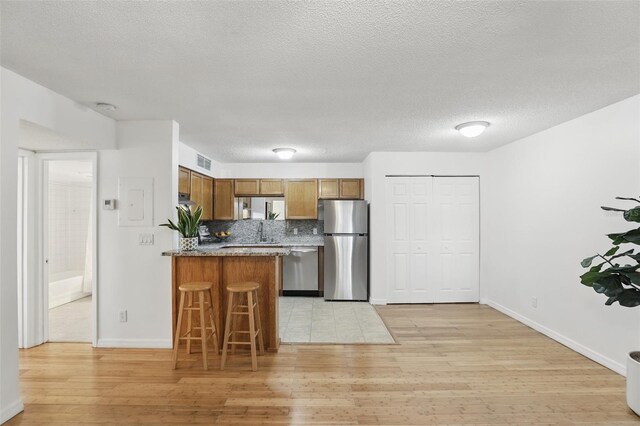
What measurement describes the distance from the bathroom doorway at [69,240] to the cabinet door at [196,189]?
5.03 feet

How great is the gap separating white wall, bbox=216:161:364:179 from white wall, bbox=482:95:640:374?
2.42 meters

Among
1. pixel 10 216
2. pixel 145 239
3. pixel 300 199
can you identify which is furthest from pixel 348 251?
pixel 10 216

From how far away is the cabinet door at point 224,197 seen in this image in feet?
19.5

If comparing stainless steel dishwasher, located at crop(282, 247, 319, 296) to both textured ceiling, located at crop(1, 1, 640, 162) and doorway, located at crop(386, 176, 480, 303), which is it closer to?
doorway, located at crop(386, 176, 480, 303)

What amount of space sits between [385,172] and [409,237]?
1.09 meters

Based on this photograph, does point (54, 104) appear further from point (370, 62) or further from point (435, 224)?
point (435, 224)

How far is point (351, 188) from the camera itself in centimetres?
592

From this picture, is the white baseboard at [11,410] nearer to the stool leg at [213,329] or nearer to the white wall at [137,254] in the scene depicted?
the white wall at [137,254]

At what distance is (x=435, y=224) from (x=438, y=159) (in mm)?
1025

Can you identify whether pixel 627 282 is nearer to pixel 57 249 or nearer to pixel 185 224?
pixel 185 224

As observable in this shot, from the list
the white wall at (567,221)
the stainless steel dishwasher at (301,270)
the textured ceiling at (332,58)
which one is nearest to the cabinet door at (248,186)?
the stainless steel dishwasher at (301,270)

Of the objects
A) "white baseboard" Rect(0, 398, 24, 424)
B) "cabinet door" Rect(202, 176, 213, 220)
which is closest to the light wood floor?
"white baseboard" Rect(0, 398, 24, 424)

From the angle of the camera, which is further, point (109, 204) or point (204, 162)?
point (204, 162)

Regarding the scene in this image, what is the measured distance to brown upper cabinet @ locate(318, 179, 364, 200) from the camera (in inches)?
233
